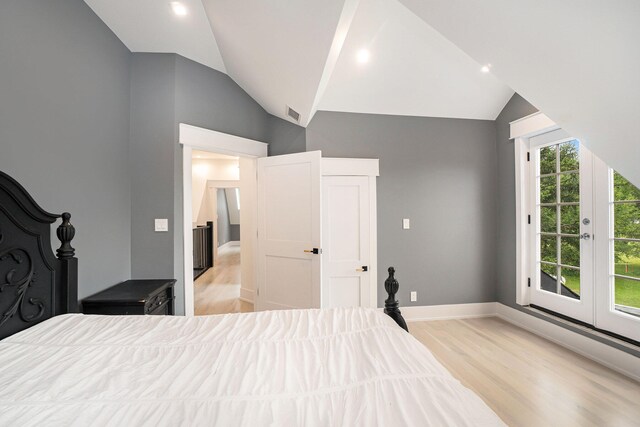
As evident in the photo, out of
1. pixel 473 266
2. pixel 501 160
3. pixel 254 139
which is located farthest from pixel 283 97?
pixel 473 266

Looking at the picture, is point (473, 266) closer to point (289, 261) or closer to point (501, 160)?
point (501, 160)

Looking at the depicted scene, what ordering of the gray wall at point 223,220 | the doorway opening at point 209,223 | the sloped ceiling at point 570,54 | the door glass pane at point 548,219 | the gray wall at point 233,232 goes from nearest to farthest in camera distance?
the sloped ceiling at point 570,54, the door glass pane at point 548,219, the doorway opening at point 209,223, the gray wall at point 223,220, the gray wall at point 233,232

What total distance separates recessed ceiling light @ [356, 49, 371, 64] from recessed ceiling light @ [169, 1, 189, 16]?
61.2 inches

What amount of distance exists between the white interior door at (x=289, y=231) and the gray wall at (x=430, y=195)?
515 millimetres

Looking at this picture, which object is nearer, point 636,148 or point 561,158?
point 636,148

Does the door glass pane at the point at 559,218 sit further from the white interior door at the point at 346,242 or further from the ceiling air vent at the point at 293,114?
the ceiling air vent at the point at 293,114

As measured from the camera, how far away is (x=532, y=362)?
2.26 metres

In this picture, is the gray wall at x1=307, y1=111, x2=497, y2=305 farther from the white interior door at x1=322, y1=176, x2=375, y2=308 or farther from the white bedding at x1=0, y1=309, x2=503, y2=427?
the white bedding at x1=0, y1=309, x2=503, y2=427

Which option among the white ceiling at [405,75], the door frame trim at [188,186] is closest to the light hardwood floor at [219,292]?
the door frame trim at [188,186]

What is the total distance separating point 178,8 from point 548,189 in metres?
3.94

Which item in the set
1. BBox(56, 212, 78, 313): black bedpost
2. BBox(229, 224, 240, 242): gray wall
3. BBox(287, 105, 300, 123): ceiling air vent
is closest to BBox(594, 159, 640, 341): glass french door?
BBox(287, 105, 300, 123): ceiling air vent

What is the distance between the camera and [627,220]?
2174 mm

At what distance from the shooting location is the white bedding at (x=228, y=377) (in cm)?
67

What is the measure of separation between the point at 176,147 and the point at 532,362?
3.79 m
